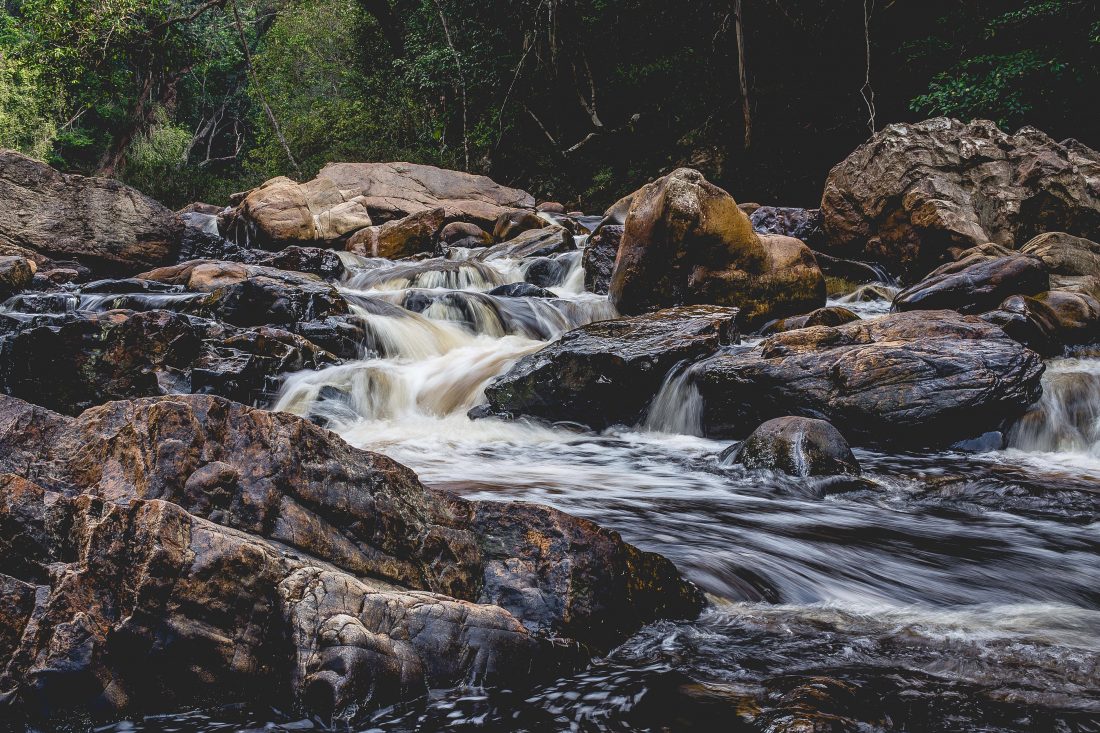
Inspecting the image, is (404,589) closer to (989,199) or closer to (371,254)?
(989,199)

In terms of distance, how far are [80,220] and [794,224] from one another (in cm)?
1202

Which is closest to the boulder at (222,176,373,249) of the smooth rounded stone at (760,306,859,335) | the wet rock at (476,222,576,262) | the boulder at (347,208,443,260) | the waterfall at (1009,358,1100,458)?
the boulder at (347,208,443,260)

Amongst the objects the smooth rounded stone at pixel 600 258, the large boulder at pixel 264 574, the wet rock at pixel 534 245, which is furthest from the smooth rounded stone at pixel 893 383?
the wet rock at pixel 534 245

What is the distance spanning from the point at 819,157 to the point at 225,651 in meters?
19.0

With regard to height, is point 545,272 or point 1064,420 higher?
point 545,272

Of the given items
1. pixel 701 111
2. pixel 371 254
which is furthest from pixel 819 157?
pixel 371 254

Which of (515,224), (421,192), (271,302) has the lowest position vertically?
(271,302)

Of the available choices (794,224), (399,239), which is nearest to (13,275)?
(399,239)

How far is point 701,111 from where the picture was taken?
66.9ft

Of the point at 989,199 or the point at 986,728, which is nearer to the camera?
the point at 986,728

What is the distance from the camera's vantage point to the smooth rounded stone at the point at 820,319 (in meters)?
7.79

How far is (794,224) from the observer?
508 inches

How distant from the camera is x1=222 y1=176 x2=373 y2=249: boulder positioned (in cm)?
1520

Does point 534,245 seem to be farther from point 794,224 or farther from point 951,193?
point 951,193
